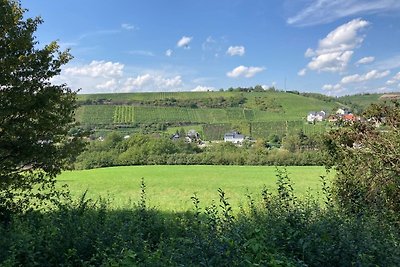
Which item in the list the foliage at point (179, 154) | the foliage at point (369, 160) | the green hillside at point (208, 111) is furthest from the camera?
the green hillside at point (208, 111)

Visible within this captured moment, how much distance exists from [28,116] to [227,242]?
788cm

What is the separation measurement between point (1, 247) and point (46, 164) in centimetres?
541

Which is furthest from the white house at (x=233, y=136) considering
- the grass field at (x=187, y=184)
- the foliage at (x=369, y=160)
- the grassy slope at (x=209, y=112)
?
the foliage at (x=369, y=160)

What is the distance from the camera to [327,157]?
42.3 ft

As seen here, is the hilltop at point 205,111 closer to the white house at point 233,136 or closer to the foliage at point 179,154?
the white house at point 233,136

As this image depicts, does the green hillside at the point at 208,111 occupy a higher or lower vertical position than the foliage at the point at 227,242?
higher

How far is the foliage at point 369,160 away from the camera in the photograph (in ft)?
33.1

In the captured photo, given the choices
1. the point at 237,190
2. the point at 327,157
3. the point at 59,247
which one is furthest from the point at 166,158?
the point at 59,247

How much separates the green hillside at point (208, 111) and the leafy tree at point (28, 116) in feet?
285

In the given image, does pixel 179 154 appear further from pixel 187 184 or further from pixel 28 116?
pixel 28 116

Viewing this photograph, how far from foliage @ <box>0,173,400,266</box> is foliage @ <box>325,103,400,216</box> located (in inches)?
78.9

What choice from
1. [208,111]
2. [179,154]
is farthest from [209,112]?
[179,154]

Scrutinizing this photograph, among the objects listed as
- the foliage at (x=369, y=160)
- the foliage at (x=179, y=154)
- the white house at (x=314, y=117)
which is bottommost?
the foliage at (x=179, y=154)

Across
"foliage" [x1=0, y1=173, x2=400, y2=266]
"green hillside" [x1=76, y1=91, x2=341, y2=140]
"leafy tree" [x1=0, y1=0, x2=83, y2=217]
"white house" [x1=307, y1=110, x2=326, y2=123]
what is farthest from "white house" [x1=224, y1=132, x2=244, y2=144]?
"foliage" [x1=0, y1=173, x2=400, y2=266]
